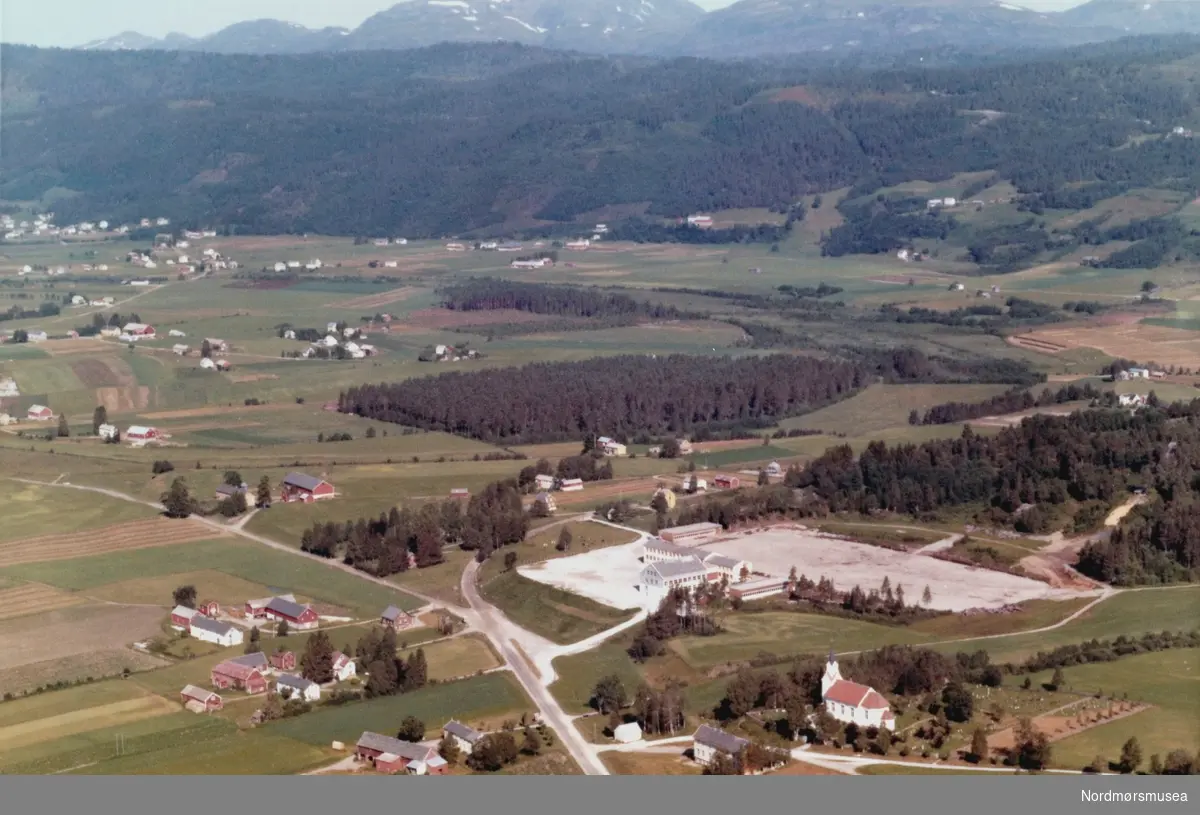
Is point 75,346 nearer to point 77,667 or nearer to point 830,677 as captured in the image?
point 77,667

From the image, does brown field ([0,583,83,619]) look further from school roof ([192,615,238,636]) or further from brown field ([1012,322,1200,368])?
brown field ([1012,322,1200,368])

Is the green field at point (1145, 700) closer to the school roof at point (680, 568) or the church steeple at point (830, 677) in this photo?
the church steeple at point (830, 677)

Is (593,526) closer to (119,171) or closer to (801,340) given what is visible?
(801,340)

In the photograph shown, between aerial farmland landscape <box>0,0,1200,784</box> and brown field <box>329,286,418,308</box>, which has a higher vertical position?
Answer: aerial farmland landscape <box>0,0,1200,784</box>

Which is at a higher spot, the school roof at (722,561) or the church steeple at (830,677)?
the church steeple at (830,677)

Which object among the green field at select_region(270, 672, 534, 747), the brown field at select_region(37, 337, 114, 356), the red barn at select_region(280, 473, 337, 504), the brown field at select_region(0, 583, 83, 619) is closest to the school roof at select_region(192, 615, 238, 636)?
the brown field at select_region(0, 583, 83, 619)

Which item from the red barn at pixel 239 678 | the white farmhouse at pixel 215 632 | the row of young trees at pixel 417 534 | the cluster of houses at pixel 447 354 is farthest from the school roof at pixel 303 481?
the cluster of houses at pixel 447 354
